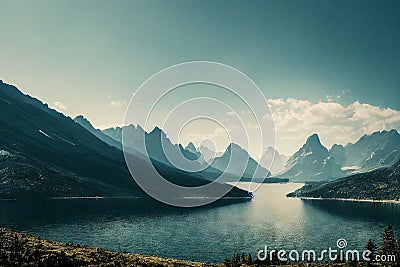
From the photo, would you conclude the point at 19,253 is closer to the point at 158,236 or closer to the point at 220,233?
the point at 158,236

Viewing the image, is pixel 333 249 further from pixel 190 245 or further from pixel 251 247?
pixel 190 245

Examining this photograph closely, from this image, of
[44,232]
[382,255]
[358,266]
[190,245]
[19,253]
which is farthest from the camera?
[44,232]

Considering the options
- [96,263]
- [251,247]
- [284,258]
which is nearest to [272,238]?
[251,247]

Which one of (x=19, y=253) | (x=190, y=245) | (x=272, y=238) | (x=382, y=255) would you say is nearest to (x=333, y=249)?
(x=272, y=238)

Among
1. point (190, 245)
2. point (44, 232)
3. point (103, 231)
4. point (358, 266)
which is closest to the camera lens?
point (358, 266)

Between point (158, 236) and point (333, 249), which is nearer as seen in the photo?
point (333, 249)

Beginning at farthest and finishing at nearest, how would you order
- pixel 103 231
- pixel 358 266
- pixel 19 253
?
1. pixel 103 231
2. pixel 358 266
3. pixel 19 253

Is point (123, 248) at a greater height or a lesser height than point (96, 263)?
lesser

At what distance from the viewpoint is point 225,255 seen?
142500 mm

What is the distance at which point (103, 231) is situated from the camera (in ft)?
637

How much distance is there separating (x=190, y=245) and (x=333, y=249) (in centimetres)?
7190

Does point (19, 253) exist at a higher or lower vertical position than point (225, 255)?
higher

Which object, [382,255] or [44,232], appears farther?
[44,232]

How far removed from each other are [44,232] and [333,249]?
509ft
